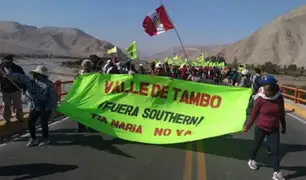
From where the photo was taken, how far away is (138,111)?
386 inches

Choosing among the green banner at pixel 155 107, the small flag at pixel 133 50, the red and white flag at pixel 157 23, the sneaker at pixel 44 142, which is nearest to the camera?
the green banner at pixel 155 107

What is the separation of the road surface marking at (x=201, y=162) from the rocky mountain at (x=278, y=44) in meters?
123

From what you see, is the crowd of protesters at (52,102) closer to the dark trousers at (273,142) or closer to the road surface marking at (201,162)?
the dark trousers at (273,142)

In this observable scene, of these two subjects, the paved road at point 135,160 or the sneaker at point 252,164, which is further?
the sneaker at point 252,164

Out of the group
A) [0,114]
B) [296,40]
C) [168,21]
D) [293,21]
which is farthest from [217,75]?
[293,21]

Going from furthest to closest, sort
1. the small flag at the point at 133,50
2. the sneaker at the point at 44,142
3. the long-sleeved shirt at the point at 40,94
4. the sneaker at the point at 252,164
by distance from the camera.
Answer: the small flag at the point at 133,50
the sneaker at the point at 44,142
the long-sleeved shirt at the point at 40,94
the sneaker at the point at 252,164

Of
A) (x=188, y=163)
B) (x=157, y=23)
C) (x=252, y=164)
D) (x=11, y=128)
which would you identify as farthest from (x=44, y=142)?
(x=157, y=23)

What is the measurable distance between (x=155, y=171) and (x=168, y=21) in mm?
10064

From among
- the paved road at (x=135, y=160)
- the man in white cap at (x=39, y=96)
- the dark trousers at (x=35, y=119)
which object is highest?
the man in white cap at (x=39, y=96)

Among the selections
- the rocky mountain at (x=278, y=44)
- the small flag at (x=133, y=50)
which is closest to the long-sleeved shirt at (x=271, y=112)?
the small flag at (x=133, y=50)

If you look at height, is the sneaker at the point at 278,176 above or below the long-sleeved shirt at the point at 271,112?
below

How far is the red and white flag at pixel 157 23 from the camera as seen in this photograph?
55.9 ft

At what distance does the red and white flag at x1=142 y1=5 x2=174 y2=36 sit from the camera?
17047 millimetres

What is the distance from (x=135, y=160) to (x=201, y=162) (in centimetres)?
118
